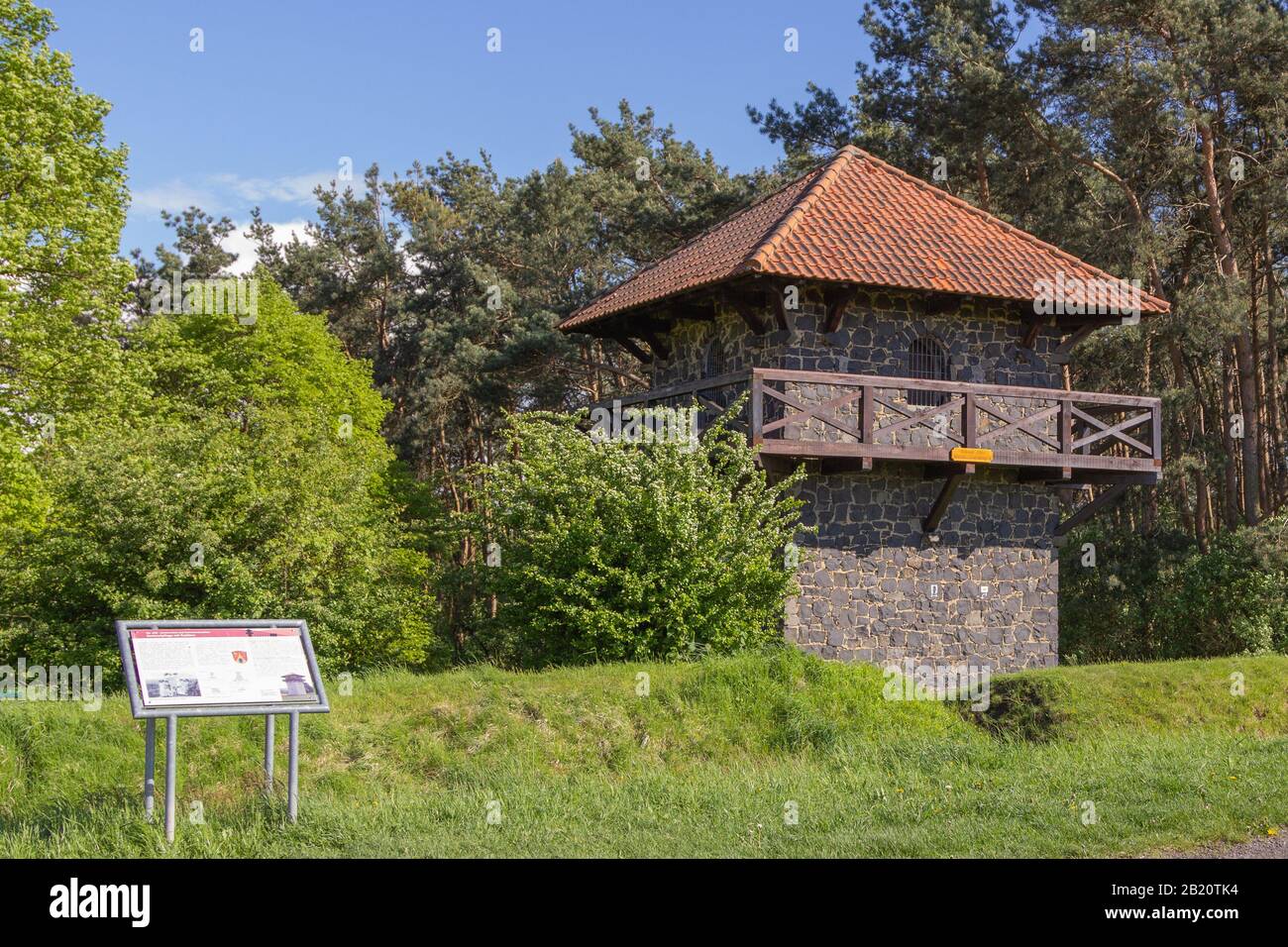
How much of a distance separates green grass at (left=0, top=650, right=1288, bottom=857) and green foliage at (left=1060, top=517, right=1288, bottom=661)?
432 inches

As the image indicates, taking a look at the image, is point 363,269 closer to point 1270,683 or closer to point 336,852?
point 1270,683

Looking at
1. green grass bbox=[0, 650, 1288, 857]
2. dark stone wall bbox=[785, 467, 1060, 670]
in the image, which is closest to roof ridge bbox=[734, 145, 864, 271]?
dark stone wall bbox=[785, 467, 1060, 670]

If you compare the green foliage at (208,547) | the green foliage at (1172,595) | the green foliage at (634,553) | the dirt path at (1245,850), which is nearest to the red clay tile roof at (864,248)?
the green foliage at (634,553)

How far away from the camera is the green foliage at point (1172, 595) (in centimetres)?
2539

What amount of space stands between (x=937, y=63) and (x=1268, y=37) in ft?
23.3

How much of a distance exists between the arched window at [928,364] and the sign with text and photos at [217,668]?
12353 millimetres

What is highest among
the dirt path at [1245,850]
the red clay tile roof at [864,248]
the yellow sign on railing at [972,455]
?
the red clay tile roof at [864,248]

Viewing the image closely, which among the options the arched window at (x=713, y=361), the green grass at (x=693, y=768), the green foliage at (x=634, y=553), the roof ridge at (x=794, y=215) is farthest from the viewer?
the arched window at (x=713, y=361)

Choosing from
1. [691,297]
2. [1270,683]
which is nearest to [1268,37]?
[691,297]

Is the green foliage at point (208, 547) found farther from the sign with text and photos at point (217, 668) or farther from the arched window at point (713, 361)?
the sign with text and photos at point (217, 668)

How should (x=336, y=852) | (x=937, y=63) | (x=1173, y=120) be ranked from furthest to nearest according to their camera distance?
(x=937, y=63) → (x=1173, y=120) → (x=336, y=852)

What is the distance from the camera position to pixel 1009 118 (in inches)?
1089

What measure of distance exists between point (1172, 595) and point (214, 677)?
2318cm

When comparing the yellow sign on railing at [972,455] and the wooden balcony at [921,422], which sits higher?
the wooden balcony at [921,422]
